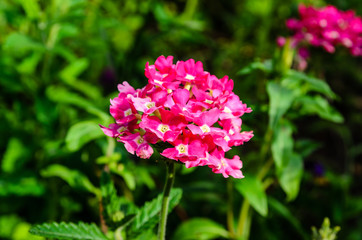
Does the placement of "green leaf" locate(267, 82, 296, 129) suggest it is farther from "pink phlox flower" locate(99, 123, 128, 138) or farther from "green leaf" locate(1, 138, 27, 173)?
"green leaf" locate(1, 138, 27, 173)

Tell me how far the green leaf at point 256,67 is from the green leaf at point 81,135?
72cm

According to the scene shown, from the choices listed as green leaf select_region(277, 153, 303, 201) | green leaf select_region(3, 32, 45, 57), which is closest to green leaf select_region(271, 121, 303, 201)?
green leaf select_region(277, 153, 303, 201)

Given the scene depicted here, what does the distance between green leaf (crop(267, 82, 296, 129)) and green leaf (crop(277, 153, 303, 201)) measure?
396 mm

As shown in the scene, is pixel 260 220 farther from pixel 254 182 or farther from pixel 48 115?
pixel 48 115

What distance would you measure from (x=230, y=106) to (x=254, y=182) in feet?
3.06

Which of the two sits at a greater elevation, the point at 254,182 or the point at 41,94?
the point at 41,94

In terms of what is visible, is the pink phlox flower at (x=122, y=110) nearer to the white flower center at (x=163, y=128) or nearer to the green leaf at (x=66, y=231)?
the white flower center at (x=163, y=128)

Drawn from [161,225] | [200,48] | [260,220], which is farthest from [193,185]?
[200,48]

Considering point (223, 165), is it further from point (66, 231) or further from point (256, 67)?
point (256, 67)

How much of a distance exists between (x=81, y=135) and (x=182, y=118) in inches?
31.0

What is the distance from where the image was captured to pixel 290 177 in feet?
6.73

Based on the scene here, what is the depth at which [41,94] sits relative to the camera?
2.25m

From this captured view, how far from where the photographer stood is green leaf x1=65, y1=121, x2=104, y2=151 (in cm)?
176

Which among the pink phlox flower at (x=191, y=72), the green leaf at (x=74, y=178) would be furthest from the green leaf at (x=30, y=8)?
the pink phlox flower at (x=191, y=72)
